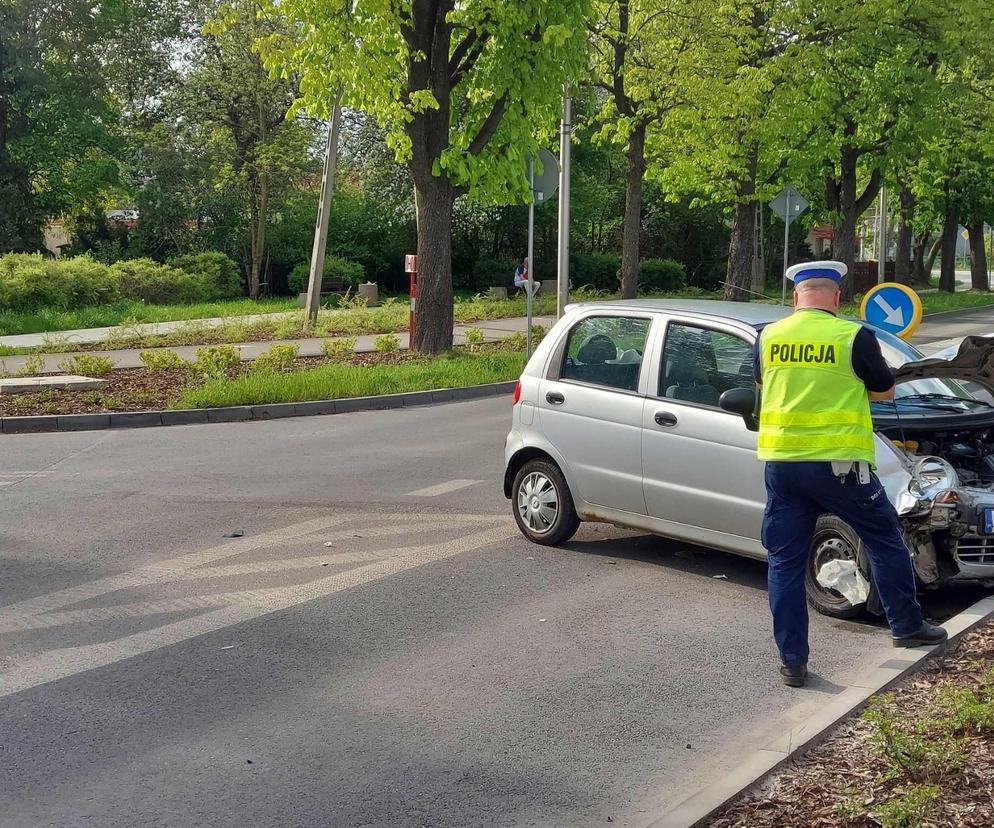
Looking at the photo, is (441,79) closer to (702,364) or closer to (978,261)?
(702,364)

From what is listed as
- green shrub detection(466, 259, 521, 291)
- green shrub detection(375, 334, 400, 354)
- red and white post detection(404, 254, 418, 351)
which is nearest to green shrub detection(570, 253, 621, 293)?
green shrub detection(466, 259, 521, 291)

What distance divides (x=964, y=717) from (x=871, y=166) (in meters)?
32.3

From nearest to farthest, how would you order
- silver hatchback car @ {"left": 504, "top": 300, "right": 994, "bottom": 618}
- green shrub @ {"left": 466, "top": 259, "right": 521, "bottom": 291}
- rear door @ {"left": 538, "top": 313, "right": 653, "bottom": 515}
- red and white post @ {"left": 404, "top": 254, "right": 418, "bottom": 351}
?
silver hatchback car @ {"left": 504, "top": 300, "right": 994, "bottom": 618} → rear door @ {"left": 538, "top": 313, "right": 653, "bottom": 515} → red and white post @ {"left": 404, "top": 254, "right": 418, "bottom": 351} → green shrub @ {"left": 466, "top": 259, "right": 521, "bottom": 291}

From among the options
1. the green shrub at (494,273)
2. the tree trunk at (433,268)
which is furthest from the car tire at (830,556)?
the green shrub at (494,273)

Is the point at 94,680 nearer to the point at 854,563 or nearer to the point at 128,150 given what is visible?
the point at 854,563

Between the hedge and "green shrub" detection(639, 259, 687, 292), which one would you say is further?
"green shrub" detection(639, 259, 687, 292)

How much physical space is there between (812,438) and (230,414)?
33.3 ft

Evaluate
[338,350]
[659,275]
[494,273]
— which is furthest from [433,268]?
[659,275]

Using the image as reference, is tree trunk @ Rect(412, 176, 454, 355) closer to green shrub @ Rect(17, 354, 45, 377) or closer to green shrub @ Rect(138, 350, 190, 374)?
green shrub @ Rect(138, 350, 190, 374)

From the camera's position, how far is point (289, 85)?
39656mm

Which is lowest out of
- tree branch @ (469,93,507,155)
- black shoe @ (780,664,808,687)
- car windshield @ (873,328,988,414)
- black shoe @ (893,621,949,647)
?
black shoe @ (780,664,808,687)

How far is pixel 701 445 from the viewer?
725 centimetres

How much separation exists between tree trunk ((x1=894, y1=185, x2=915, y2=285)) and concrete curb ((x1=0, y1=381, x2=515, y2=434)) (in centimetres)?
3237

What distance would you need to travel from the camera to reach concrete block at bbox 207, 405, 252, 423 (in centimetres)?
1452
